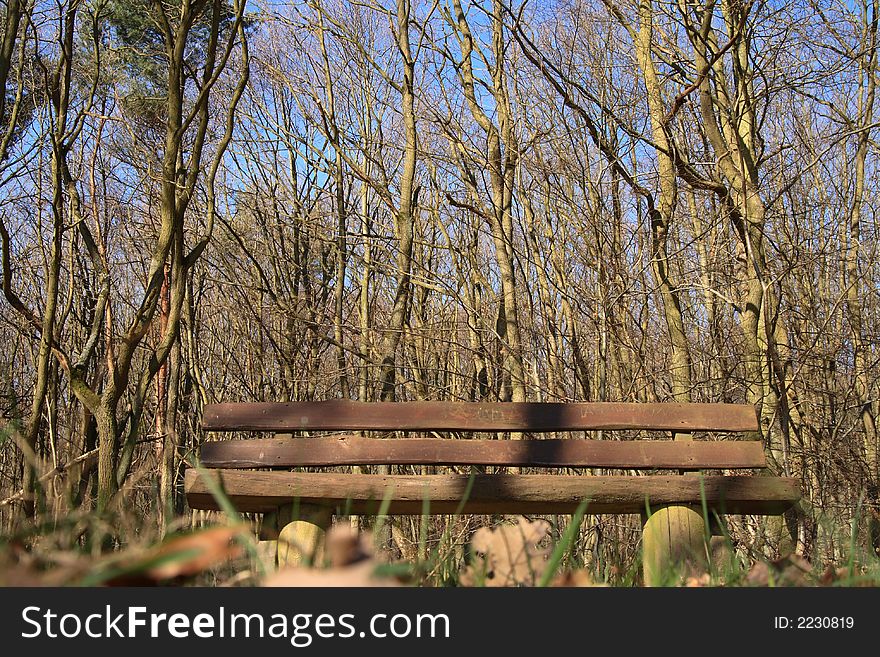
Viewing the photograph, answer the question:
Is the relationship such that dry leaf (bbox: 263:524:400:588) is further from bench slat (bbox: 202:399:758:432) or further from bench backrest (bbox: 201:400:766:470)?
bench slat (bbox: 202:399:758:432)

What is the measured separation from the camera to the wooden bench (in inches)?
113

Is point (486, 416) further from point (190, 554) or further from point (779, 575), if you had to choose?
point (190, 554)

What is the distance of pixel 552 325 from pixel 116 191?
163 inches

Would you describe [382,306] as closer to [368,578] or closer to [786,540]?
[786,540]

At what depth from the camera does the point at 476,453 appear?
→ 10.5ft

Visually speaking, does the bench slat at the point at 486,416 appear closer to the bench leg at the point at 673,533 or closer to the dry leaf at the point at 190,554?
the bench leg at the point at 673,533

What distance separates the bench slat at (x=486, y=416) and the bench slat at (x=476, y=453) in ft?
0.39

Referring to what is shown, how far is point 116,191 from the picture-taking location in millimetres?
7289

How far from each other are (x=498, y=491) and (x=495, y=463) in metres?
0.31

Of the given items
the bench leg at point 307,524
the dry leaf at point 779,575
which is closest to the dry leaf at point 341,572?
the dry leaf at point 779,575

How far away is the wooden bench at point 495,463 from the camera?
2.87 metres
